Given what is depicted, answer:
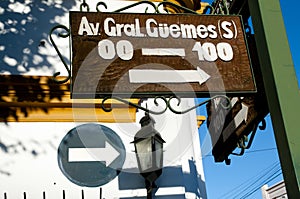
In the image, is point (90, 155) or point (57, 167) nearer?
point (57, 167)

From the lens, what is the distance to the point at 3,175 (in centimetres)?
400

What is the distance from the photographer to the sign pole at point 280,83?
2.05 metres

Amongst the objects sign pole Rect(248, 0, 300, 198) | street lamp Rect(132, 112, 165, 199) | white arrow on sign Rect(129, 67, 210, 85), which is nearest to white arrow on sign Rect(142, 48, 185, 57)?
white arrow on sign Rect(129, 67, 210, 85)

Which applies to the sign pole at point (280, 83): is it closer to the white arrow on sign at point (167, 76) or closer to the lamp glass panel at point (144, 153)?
the white arrow on sign at point (167, 76)

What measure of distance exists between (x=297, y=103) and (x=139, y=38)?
2.95 feet

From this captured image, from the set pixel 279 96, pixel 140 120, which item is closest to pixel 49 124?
pixel 140 120

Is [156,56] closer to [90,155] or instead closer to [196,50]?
[196,50]

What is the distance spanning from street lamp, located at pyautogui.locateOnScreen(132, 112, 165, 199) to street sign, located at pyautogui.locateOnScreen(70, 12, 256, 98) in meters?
1.52

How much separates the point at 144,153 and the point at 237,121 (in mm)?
906

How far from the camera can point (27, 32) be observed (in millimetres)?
4754

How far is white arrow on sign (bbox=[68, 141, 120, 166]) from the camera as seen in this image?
4.18 metres

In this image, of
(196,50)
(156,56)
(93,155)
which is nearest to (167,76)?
(156,56)

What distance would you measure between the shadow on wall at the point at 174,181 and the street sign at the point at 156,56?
2.01m

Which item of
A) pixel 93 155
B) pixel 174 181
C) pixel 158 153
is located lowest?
pixel 174 181
